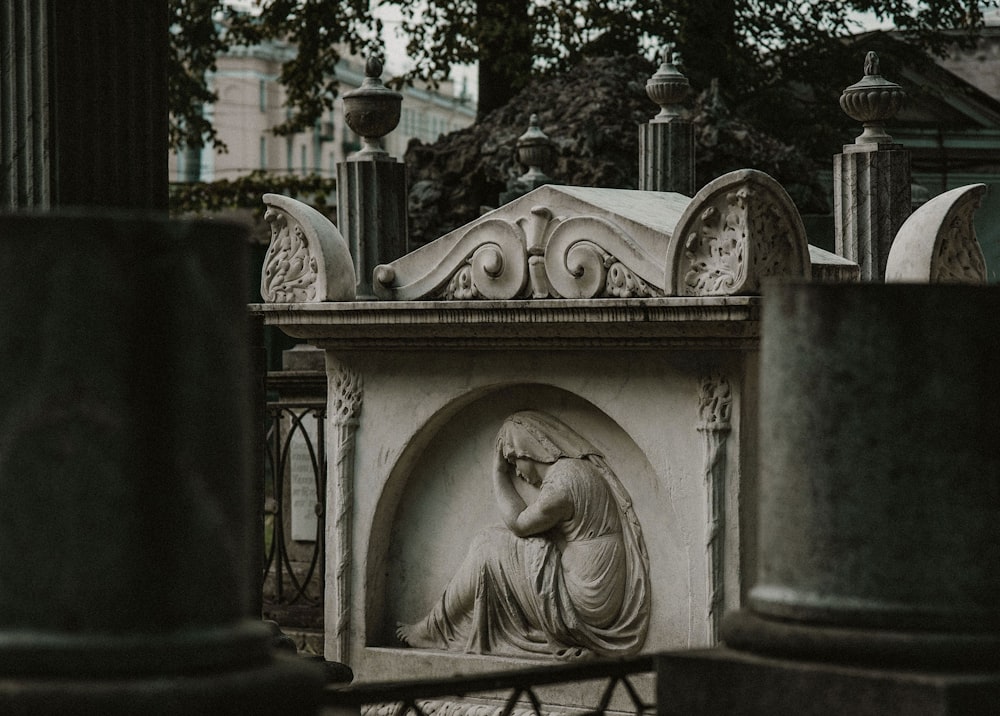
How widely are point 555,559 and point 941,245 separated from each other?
2050mm

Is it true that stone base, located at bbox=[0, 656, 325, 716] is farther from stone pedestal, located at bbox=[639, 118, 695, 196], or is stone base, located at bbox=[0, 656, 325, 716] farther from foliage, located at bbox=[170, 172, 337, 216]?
foliage, located at bbox=[170, 172, 337, 216]

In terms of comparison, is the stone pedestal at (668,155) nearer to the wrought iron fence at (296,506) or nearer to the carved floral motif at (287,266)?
the wrought iron fence at (296,506)

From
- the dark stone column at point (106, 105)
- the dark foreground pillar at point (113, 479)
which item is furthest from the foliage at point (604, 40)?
the dark foreground pillar at point (113, 479)

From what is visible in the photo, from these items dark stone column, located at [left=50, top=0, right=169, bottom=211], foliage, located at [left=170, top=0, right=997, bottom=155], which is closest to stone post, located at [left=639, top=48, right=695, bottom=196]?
dark stone column, located at [left=50, top=0, right=169, bottom=211]

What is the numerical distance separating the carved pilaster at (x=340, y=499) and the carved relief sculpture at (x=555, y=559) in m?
0.62

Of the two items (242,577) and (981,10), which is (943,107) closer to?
(981,10)

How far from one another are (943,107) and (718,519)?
20.5 m

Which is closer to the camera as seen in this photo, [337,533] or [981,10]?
[337,533]

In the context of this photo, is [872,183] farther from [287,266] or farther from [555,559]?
[555,559]

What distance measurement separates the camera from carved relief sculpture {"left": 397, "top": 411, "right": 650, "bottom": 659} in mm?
7578

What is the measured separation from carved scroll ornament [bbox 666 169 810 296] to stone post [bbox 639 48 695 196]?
12.4 feet

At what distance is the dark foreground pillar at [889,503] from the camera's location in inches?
134

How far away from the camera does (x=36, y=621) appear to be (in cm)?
289

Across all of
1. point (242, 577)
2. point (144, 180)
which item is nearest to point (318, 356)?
point (144, 180)
